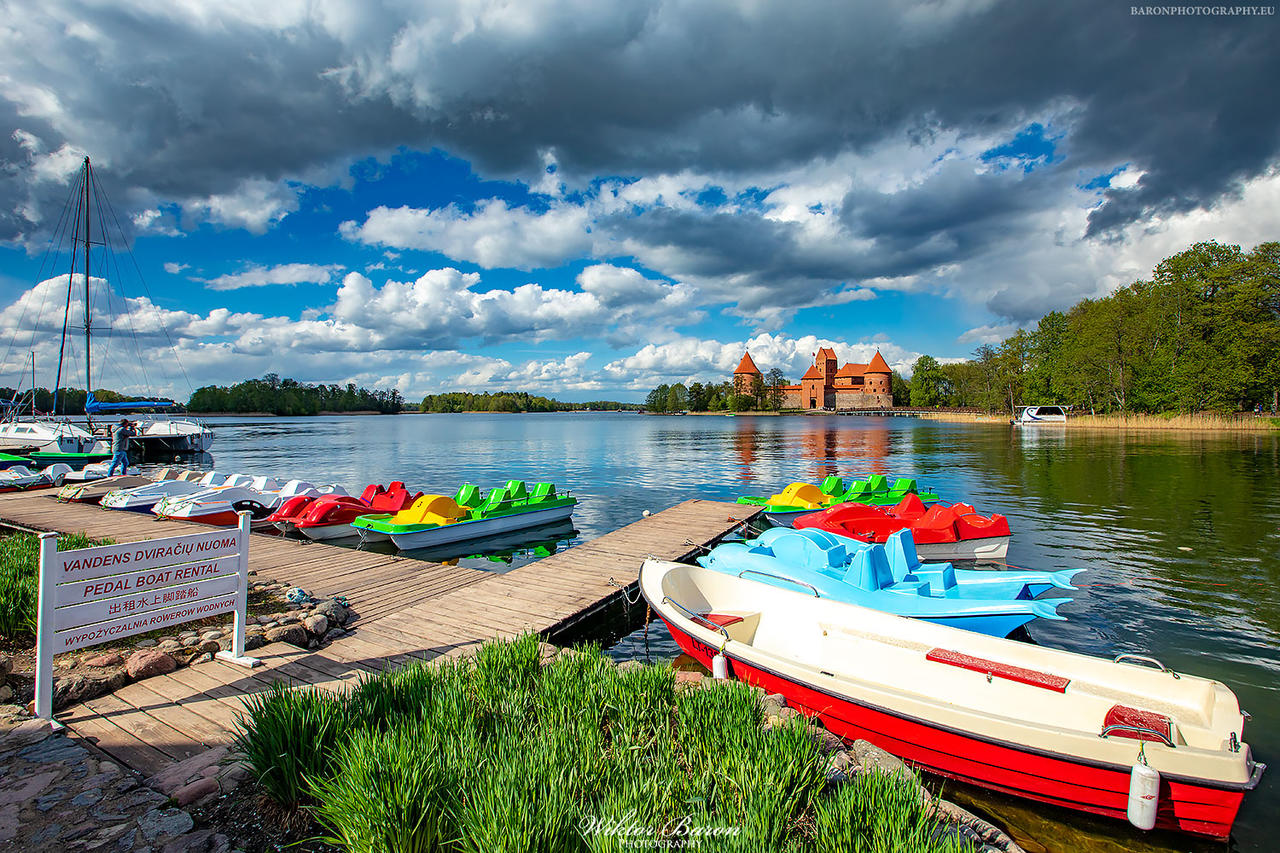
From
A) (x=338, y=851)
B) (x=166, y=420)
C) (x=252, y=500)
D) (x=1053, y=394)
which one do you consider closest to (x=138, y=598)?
(x=338, y=851)

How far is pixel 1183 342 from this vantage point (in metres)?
59.2

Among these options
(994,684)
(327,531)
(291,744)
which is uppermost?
(291,744)

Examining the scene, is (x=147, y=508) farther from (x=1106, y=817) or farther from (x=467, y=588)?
(x=1106, y=817)

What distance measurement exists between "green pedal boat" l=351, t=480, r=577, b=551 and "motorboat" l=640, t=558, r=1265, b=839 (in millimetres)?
9596

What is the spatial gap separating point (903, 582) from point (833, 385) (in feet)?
555

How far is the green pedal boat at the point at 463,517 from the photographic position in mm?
14452

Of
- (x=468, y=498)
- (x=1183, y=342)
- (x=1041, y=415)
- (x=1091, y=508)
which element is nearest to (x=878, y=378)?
(x=1041, y=415)

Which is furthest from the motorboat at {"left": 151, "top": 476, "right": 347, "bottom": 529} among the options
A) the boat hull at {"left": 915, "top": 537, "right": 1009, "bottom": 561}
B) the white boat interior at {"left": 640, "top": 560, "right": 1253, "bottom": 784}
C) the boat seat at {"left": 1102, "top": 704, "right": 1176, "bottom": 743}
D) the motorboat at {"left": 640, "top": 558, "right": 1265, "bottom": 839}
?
the boat seat at {"left": 1102, "top": 704, "right": 1176, "bottom": 743}

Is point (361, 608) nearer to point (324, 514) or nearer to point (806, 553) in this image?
point (806, 553)

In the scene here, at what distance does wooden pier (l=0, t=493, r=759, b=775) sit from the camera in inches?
173

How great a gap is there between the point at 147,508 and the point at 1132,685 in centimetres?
2188

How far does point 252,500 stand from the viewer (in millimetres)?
16281

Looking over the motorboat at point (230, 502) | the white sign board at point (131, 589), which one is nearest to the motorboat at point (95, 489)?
the motorboat at point (230, 502)

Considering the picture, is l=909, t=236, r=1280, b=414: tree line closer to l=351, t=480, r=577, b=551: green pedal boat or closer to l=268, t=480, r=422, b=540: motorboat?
l=351, t=480, r=577, b=551: green pedal boat
